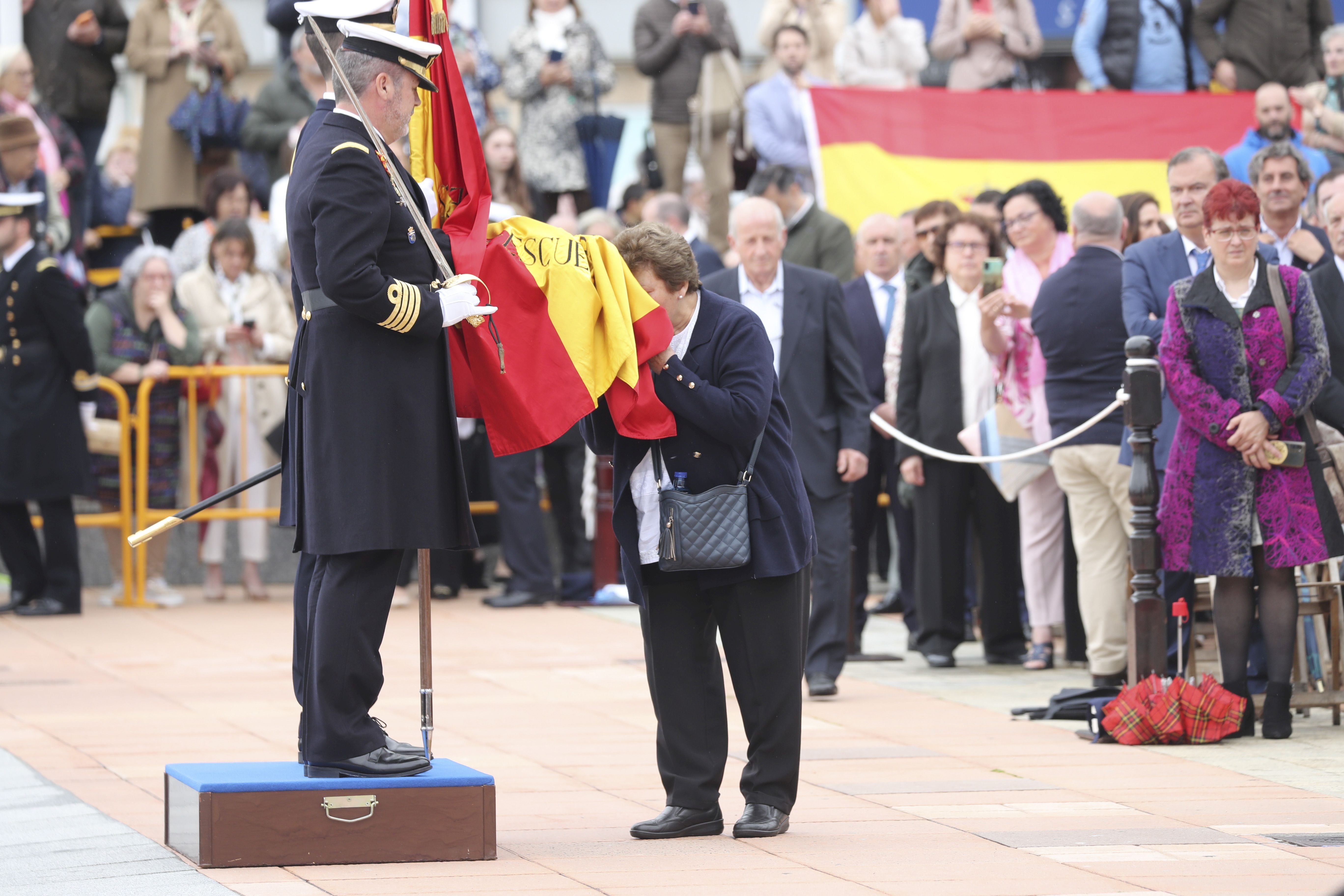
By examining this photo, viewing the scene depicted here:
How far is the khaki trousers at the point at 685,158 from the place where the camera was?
571 inches

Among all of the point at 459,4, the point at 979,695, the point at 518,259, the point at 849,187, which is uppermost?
the point at 459,4

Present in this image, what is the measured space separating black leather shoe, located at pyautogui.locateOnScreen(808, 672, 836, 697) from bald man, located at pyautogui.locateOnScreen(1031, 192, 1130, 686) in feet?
3.78

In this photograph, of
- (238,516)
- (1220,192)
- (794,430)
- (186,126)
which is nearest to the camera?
(1220,192)

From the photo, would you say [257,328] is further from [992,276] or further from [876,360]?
[992,276]

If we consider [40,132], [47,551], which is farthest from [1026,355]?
[40,132]

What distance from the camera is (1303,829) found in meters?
5.79

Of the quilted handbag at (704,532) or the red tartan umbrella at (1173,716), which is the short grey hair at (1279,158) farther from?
the quilted handbag at (704,532)

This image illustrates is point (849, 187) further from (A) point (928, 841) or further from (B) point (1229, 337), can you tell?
(A) point (928, 841)

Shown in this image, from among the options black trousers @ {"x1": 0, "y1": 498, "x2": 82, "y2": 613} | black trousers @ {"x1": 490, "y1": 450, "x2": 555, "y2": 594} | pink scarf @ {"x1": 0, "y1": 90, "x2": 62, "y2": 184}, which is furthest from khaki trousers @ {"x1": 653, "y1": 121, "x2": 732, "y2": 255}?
black trousers @ {"x1": 0, "y1": 498, "x2": 82, "y2": 613}

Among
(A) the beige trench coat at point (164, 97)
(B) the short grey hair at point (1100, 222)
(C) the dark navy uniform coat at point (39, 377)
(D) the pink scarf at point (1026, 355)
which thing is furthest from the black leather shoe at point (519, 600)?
(B) the short grey hair at point (1100, 222)

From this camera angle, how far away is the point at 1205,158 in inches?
334

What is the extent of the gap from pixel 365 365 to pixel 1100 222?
4.75 m

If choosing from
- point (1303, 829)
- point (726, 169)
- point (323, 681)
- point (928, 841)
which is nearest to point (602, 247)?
point (323, 681)

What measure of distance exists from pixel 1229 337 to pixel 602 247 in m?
2.90
